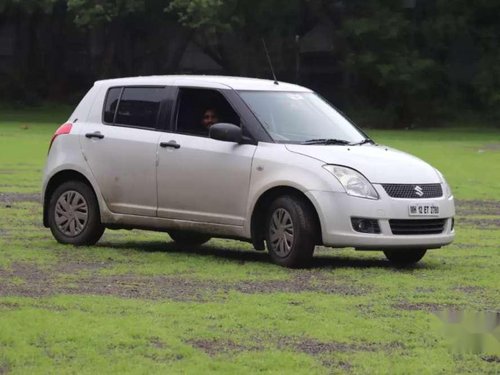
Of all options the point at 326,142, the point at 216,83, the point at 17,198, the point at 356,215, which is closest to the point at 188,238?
the point at 216,83

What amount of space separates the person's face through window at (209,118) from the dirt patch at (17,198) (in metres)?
5.98

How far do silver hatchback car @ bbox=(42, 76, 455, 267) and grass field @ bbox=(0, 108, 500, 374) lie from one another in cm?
31

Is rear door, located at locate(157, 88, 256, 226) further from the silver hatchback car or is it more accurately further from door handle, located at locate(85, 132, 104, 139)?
door handle, located at locate(85, 132, 104, 139)

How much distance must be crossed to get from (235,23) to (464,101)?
9.05 m

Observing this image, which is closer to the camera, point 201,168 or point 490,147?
point 201,168

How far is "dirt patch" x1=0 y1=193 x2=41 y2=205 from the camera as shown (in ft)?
63.8

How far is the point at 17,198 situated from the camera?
1986 centimetres

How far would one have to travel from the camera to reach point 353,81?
55219 millimetres

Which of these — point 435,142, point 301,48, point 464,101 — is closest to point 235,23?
point 301,48

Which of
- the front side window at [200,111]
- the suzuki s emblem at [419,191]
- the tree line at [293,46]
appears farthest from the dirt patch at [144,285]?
the tree line at [293,46]

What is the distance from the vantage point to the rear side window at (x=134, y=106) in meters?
14.1

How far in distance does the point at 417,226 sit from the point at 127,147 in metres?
3.10

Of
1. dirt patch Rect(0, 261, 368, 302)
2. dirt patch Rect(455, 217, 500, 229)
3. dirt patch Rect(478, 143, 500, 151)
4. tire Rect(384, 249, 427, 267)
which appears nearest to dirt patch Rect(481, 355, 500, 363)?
dirt patch Rect(0, 261, 368, 302)

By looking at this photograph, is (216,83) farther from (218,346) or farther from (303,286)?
(218,346)
